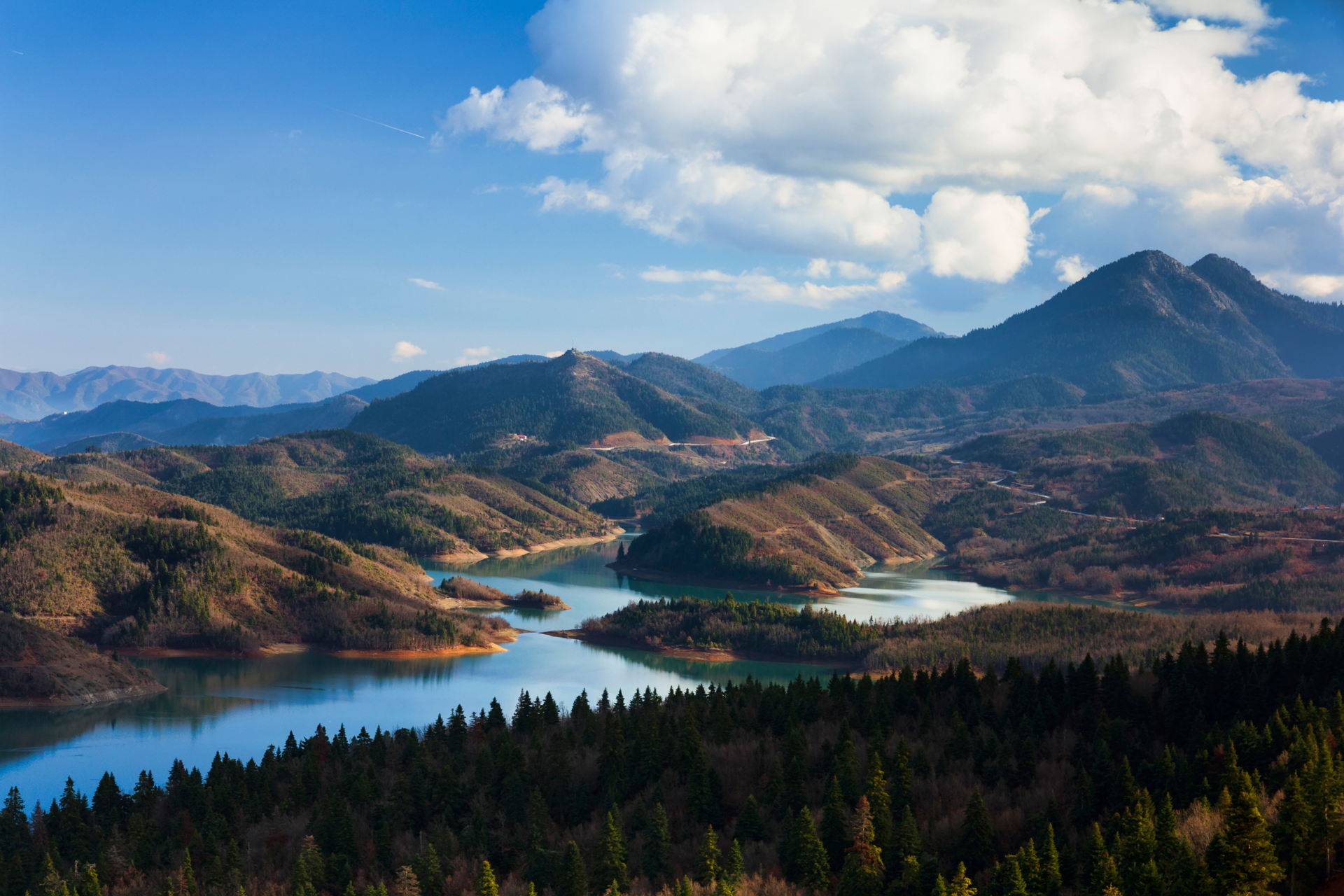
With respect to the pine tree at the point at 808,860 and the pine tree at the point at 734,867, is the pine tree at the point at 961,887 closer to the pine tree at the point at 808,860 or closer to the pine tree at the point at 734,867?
the pine tree at the point at 808,860

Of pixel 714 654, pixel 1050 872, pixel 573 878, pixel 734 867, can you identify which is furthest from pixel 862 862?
pixel 714 654

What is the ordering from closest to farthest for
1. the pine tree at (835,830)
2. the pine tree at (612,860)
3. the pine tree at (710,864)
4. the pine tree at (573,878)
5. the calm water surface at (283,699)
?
the pine tree at (710,864) < the pine tree at (573,878) < the pine tree at (612,860) < the pine tree at (835,830) < the calm water surface at (283,699)

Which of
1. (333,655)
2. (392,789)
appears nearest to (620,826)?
(392,789)

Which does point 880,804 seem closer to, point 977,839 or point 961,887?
point 977,839

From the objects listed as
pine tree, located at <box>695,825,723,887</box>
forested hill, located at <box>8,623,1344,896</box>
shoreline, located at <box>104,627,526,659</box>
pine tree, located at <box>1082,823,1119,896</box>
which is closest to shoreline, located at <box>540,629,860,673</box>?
shoreline, located at <box>104,627,526,659</box>

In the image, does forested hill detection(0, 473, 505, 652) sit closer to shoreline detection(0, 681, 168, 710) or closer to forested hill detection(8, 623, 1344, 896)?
shoreline detection(0, 681, 168, 710)

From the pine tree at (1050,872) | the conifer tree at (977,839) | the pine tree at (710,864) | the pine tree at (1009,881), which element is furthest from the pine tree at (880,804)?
the pine tree at (1050,872)
